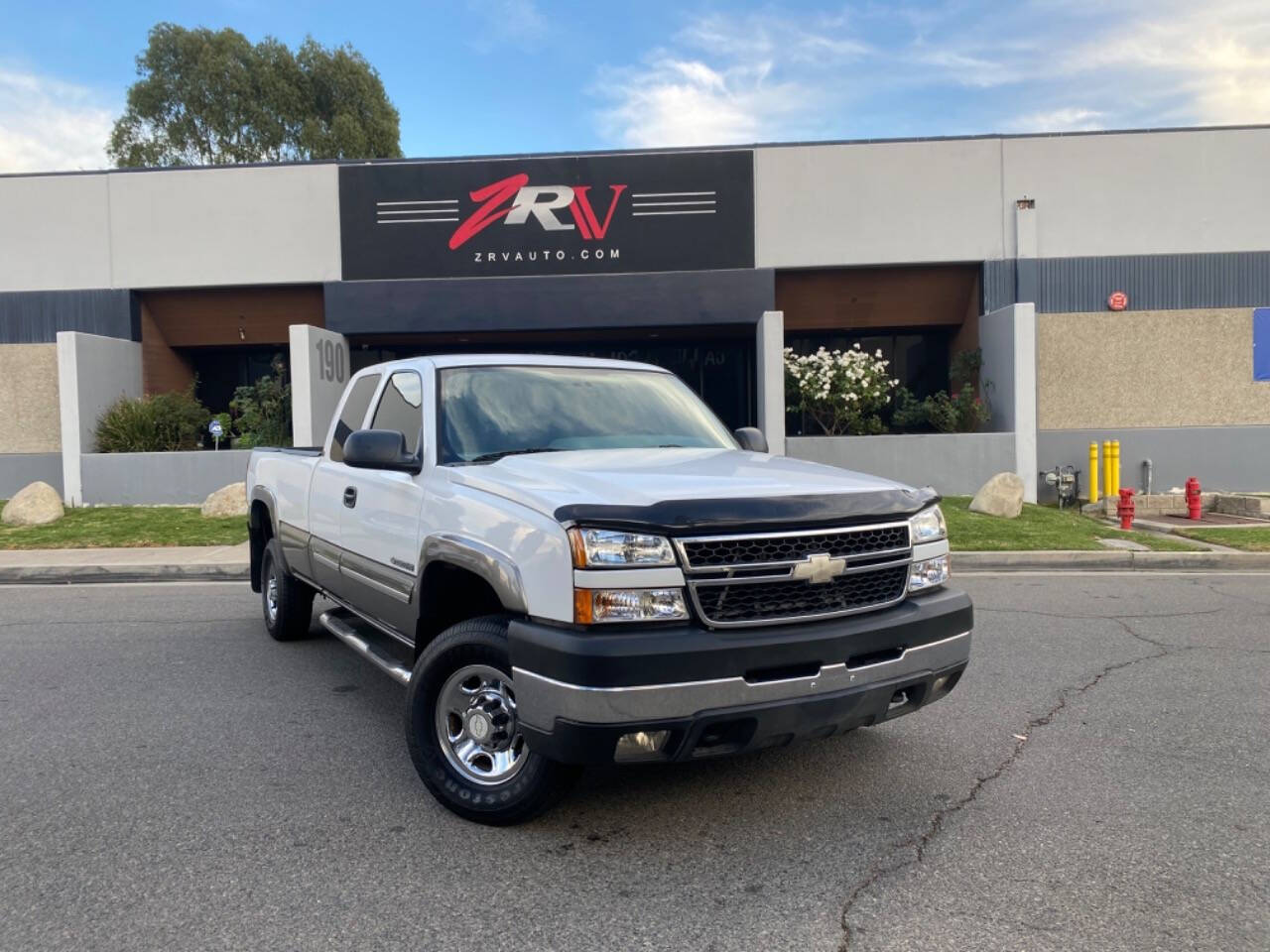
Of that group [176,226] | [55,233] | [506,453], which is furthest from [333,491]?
[55,233]

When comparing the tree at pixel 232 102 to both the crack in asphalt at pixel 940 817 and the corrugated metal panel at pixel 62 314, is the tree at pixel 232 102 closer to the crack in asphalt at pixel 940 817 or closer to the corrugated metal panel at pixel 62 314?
the corrugated metal panel at pixel 62 314

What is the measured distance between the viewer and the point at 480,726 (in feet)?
12.0

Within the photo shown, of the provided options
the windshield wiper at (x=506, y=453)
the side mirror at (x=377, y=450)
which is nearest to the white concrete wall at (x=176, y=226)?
the side mirror at (x=377, y=450)

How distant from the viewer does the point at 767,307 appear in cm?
1725

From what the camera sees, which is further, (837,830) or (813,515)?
(837,830)

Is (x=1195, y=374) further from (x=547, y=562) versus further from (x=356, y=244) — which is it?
(x=547, y=562)

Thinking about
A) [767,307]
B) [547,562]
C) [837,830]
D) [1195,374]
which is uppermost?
[767,307]

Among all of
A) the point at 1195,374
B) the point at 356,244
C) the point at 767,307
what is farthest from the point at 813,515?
the point at 1195,374

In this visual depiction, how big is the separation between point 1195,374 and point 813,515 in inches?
674

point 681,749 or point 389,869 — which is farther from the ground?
point 681,749

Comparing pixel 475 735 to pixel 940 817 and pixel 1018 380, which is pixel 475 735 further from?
pixel 1018 380

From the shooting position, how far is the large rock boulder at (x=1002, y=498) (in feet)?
45.7

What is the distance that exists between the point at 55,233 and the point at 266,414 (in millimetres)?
5366

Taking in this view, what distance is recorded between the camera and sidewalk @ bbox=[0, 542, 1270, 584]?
10539mm
